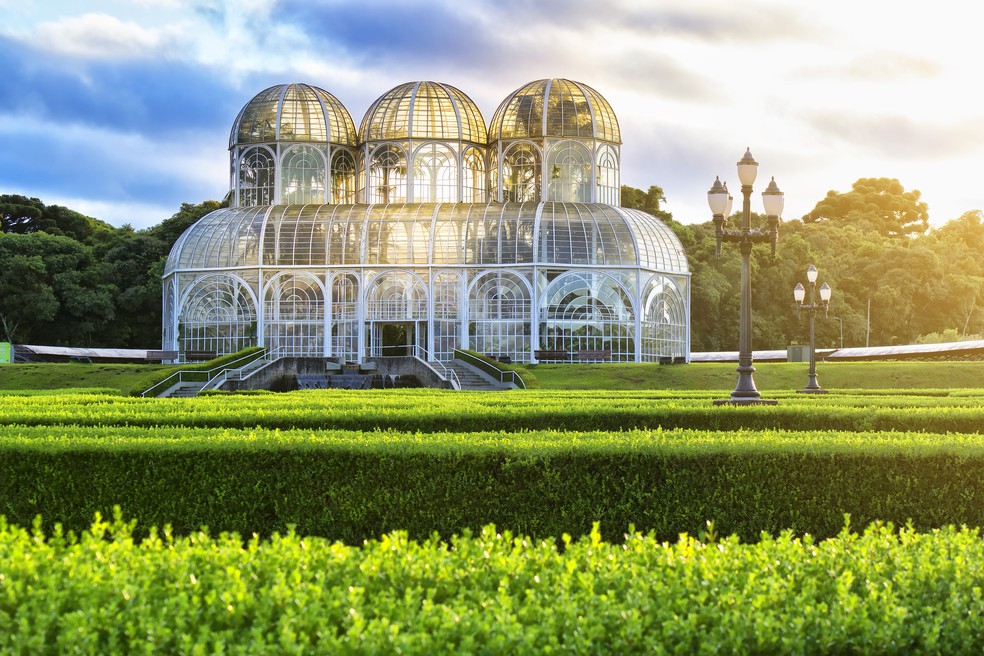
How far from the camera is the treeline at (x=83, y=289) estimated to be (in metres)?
63.4

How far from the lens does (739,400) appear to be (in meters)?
19.2

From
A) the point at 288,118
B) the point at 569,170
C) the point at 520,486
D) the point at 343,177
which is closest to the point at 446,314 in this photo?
the point at 569,170

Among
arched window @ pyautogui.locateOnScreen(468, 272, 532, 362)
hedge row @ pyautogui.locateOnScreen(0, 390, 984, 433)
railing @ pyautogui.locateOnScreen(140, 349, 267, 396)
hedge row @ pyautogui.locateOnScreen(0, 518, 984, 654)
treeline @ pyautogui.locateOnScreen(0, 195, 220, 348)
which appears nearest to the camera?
hedge row @ pyautogui.locateOnScreen(0, 518, 984, 654)

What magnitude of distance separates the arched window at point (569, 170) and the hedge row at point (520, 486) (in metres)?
44.1

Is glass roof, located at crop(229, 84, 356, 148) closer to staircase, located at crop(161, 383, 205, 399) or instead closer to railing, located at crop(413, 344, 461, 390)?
railing, located at crop(413, 344, 461, 390)

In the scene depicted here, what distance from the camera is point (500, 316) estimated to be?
4825cm

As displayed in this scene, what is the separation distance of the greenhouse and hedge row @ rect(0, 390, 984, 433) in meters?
29.4

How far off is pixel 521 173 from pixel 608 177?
411cm

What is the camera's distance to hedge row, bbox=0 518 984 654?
4492 millimetres

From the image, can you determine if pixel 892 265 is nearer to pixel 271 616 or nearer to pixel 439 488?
pixel 439 488

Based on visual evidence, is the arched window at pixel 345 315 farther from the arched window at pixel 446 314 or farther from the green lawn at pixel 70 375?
the green lawn at pixel 70 375

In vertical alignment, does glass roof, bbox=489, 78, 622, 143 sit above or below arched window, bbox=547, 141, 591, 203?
above

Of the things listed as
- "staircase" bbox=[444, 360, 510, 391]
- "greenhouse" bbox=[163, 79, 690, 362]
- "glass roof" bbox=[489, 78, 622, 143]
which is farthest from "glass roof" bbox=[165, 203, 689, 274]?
"staircase" bbox=[444, 360, 510, 391]

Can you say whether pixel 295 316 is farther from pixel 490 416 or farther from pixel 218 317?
pixel 490 416
